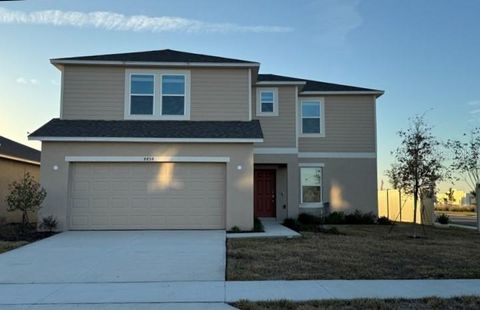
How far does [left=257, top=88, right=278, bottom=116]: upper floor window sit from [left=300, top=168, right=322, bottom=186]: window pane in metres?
3.04

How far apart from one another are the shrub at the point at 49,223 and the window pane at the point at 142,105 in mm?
4507

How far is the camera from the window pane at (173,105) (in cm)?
1627

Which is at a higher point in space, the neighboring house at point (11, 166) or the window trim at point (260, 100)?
the window trim at point (260, 100)

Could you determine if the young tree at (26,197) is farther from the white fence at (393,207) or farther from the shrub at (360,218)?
the white fence at (393,207)

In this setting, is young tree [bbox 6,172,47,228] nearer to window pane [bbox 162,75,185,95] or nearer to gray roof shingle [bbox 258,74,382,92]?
window pane [bbox 162,75,185,95]

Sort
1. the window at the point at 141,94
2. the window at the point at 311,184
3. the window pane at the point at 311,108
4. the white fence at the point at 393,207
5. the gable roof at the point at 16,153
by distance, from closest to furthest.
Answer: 1. the window at the point at 141,94
2. the gable roof at the point at 16,153
3. the window at the point at 311,184
4. the window pane at the point at 311,108
5. the white fence at the point at 393,207

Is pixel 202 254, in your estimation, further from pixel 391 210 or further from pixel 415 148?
pixel 391 210

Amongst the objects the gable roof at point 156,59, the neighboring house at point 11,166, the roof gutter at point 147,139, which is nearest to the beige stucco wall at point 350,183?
the roof gutter at point 147,139

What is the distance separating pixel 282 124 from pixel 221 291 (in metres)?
12.2

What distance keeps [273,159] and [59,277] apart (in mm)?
11592

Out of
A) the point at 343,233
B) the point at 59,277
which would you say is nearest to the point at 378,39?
the point at 343,233

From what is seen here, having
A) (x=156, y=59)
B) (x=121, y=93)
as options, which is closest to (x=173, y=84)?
(x=156, y=59)

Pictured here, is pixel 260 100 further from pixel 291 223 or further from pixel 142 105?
pixel 291 223

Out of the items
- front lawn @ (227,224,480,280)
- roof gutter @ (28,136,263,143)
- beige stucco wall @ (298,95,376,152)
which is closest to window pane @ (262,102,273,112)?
beige stucco wall @ (298,95,376,152)
